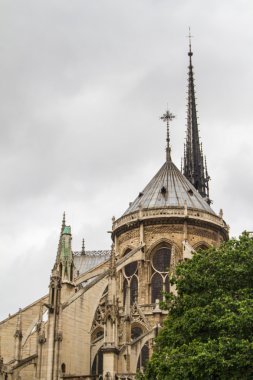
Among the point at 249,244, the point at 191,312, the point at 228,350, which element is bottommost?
the point at 228,350

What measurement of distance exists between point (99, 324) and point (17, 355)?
4.75m

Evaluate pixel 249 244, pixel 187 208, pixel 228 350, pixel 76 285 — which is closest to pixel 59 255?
pixel 76 285

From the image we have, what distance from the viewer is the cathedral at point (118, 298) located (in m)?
36.1

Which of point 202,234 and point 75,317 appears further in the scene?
point 202,234

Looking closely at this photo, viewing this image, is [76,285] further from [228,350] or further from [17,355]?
[228,350]

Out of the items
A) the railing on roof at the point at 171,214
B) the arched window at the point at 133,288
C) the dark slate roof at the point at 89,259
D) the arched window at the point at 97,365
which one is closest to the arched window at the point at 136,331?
the arched window at the point at 97,365

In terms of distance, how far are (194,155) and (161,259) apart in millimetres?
28886

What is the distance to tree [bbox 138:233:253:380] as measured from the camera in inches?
892

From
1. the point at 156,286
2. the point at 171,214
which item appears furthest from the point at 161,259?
the point at 171,214

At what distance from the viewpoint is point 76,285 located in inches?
1882

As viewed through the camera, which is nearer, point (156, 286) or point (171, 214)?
point (156, 286)

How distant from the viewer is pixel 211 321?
2441 centimetres

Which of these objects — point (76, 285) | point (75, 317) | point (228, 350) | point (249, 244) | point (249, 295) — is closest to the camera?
point (228, 350)

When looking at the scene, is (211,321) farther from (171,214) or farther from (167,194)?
(167,194)
